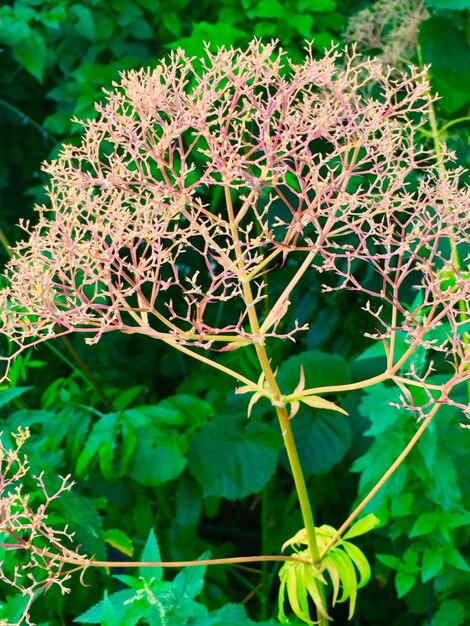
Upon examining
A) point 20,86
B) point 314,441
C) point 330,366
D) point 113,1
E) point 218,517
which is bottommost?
point 218,517

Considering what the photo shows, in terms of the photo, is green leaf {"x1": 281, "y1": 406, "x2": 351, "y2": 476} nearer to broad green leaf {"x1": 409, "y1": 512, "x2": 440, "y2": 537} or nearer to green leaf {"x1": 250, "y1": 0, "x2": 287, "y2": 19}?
broad green leaf {"x1": 409, "y1": 512, "x2": 440, "y2": 537}

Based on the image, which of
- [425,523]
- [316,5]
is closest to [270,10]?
[316,5]

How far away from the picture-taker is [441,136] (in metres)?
1.20

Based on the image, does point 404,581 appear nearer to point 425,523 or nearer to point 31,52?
point 425,523

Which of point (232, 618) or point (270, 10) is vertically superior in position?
point (270, 10)

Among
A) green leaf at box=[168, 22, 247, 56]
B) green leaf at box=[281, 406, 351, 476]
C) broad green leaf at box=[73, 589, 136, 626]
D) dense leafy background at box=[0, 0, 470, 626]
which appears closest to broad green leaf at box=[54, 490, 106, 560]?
dense leafy background at box=[0, 0, 470, 626]

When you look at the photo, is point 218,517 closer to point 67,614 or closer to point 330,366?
point 67,614

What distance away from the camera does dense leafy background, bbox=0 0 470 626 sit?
1038 mm

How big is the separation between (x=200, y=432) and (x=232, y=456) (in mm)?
54

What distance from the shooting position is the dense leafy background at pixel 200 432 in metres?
1.04

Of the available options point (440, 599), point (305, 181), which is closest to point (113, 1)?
point (305, 181)

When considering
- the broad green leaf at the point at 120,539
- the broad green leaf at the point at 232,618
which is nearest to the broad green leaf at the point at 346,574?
the broad green leaf at the point at 232,618

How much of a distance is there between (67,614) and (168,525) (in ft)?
0.67

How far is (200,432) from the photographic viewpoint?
3.83 feet
